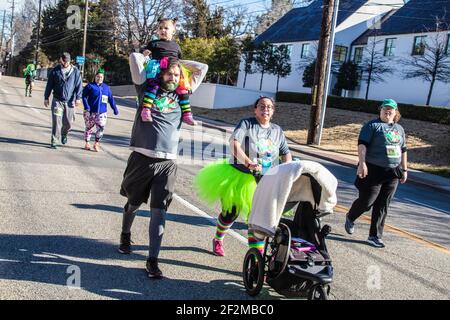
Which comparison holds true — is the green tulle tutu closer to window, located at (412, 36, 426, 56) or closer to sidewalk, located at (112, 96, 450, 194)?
sidewalk, located at (112, 96, 450, 194)

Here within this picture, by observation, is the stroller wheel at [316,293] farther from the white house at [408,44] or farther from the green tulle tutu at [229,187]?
the white house at [408,44]

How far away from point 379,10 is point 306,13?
31.4 ft

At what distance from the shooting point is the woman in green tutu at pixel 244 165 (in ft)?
17.1

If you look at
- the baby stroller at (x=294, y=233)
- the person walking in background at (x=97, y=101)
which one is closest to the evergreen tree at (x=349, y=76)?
the person walking in background at (x=97, y=101)

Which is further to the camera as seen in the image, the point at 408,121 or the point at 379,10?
the point at 379,10

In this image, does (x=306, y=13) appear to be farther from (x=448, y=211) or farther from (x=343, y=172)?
(x=448, y=211)

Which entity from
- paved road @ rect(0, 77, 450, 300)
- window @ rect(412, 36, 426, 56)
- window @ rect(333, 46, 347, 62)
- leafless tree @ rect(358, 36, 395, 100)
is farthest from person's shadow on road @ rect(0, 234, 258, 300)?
window @ rect(333, 46, 347, 62)

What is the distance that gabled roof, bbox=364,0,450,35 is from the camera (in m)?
35.9

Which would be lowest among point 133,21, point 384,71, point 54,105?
point 54,105

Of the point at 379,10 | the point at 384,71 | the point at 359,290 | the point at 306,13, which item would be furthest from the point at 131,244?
the point at 306,13

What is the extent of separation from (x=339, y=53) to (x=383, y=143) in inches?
1571

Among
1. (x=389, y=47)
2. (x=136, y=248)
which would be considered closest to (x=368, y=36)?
(x=389, y=47)

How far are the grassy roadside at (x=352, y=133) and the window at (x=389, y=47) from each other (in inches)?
341
